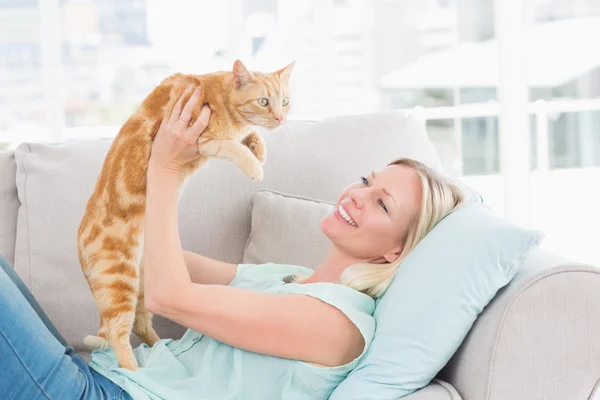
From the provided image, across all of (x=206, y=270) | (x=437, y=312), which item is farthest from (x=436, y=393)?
(x=206, y=270)

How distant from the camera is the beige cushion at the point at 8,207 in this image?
208 cm

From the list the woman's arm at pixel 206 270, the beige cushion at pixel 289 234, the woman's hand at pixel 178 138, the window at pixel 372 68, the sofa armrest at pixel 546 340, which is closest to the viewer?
the sofa armrest at pixel 546 340

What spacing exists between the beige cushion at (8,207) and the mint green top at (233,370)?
52 centimetres

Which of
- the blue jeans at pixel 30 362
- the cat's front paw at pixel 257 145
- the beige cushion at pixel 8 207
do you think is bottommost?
the blue jeans at pixel 30 362

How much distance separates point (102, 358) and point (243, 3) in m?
3.11

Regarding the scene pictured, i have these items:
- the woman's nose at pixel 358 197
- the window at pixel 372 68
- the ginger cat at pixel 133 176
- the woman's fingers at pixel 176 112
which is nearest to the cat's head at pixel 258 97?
the ginger cat at pixel 133 176

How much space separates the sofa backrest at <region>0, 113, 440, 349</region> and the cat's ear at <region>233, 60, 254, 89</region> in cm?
47

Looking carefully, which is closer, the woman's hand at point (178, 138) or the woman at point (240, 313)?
the woman at point (240, 313)

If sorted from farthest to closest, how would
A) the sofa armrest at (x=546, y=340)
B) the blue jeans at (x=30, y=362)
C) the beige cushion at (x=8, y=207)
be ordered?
1. the beige cushion at (x=8, y=207)
2. the blue jeans at (x=30, y=362)
3. the sofa armrest at (x=546, y=340)

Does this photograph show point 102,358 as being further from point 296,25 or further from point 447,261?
point 296,25

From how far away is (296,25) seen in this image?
4.53 meters

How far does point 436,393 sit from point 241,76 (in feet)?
2.54

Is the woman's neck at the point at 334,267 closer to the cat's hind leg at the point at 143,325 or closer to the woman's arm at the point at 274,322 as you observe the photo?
the woman's arm at the point at 274,322

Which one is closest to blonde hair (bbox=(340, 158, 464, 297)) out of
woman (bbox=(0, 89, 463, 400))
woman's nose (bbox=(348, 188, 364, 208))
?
woman (bbox=(0, 89, 463, 400))
